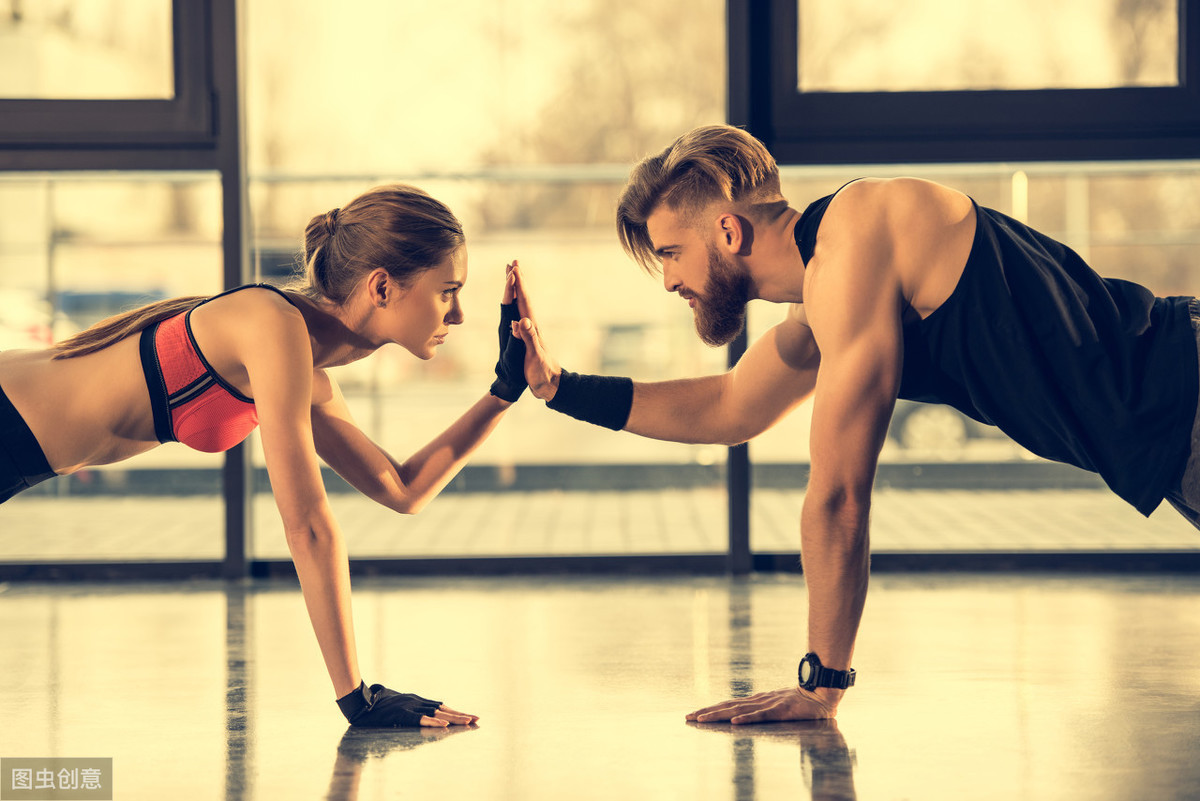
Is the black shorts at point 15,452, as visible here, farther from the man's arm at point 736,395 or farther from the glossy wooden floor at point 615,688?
the man's arm at point 736,395

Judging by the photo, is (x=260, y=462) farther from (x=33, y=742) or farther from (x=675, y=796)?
(x=675, y=796)

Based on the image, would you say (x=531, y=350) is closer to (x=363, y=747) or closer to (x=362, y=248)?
(x=362, y=248)

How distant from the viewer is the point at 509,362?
198 cm

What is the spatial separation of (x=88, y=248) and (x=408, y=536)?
4.26 feet

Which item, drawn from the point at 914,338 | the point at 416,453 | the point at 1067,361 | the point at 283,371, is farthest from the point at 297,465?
the point at 1067,361

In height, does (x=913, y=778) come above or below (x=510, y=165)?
below

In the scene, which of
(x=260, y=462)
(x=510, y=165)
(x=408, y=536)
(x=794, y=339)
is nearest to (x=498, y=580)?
(x=408, y=536)

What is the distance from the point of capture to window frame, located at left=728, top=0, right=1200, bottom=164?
3160 mm

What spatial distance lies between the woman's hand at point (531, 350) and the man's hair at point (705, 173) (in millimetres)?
258

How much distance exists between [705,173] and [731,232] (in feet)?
0.34

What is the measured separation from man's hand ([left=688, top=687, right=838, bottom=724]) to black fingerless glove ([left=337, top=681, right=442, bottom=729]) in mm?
432

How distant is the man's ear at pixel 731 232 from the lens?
1840 mm

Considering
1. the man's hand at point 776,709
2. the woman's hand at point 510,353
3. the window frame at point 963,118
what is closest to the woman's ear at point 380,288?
the woman's hand at point 510,353

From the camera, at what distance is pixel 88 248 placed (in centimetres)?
345
